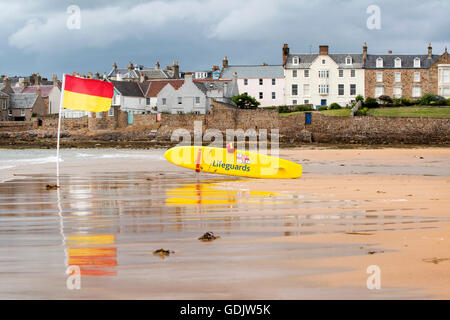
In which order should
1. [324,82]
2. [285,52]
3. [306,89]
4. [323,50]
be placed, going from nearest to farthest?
[324,82], [306,89], [323,50], [285,52]

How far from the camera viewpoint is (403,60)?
66.6 m

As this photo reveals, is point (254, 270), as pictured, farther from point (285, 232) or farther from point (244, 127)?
point (244, 127)

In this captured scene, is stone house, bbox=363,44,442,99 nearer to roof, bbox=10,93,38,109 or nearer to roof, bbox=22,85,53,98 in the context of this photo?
roof, bbox=10,93,38,109

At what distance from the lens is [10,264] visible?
265 inches

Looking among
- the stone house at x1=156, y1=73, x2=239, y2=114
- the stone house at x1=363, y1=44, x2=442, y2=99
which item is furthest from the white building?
the stone house at x1=156, y1=73, x2=239, y2=114

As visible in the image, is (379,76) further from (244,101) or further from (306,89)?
(244,101)

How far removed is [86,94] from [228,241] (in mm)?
10051

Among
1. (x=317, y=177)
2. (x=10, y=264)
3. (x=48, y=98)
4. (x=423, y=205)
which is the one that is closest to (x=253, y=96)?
(x=48, y=98)

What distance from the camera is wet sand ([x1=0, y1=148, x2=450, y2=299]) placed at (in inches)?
231

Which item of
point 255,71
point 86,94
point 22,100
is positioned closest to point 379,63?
point 255,71

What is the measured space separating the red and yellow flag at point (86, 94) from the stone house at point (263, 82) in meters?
53.3

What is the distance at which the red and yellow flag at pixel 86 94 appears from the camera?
16.5 metres
